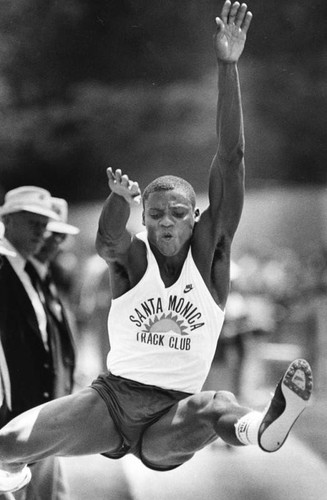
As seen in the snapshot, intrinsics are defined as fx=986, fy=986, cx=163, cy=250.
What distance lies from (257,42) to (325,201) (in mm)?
1091

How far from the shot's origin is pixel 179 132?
6152mm

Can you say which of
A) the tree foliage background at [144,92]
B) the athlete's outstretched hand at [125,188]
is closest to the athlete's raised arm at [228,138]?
the athlete's outstretched hand at [125,188]

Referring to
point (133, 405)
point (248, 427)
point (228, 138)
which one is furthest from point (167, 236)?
point (248, 427)

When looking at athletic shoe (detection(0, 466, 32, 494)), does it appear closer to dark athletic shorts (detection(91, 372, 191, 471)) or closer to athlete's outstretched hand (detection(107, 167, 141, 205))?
dark athletic shorts (detection(91, 372, 191, 471))

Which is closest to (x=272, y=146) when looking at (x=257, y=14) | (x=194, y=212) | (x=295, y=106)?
(x=295, y=106)

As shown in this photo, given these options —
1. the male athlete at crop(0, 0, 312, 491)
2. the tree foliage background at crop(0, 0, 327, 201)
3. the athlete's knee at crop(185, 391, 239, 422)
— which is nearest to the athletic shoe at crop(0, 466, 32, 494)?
the male athlete at crop(0, 0, 312, 491)

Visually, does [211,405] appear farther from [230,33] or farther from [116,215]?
[230,33]

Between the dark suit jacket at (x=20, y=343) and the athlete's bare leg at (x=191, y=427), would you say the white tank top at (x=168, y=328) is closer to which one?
the athlete's bare leg at (x=191, y=427)

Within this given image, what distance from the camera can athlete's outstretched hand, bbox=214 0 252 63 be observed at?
3.77 m

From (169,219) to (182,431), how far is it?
790 mm

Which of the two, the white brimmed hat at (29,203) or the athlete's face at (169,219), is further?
the white brimmed hat at (29,203)

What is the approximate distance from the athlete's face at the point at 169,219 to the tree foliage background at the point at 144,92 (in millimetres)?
Answer: 2257

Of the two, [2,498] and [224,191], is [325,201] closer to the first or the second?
[224,191]

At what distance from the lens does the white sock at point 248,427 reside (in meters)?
3.32
